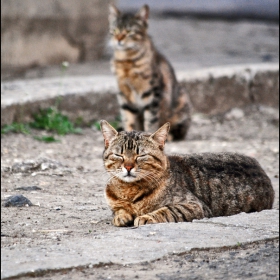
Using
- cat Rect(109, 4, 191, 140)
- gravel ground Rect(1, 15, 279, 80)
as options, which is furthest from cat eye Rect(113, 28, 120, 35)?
gravel ground Rect(1, 15, 279, 80)

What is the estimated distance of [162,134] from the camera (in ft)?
16.4

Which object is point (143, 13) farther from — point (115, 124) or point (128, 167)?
point (128, 167)

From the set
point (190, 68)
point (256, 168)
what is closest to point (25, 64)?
point (190, 68)

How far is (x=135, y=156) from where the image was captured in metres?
4.82

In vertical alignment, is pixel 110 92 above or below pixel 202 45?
below

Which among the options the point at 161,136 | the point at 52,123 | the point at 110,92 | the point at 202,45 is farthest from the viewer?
the point at 202,45

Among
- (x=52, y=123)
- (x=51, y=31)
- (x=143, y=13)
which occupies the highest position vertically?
(x=143, y=13)

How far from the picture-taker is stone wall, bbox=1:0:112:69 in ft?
32.1

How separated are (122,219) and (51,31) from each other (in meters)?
6.08

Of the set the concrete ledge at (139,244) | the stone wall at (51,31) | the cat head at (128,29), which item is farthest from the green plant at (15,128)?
the concrete ledge at (139,244)

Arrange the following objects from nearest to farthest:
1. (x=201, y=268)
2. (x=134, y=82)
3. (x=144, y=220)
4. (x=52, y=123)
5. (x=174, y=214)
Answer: (x=201, y=268), (x=144, y=220), (x=174, y=214), (x=52, y=123), (x=134, y=82)

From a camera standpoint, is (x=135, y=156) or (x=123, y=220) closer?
(x=123, y=220)

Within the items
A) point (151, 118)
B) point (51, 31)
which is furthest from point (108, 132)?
point (51, 31)

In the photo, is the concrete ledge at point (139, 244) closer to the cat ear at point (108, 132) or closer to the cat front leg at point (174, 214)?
the cat front leg at point (174, 214)
